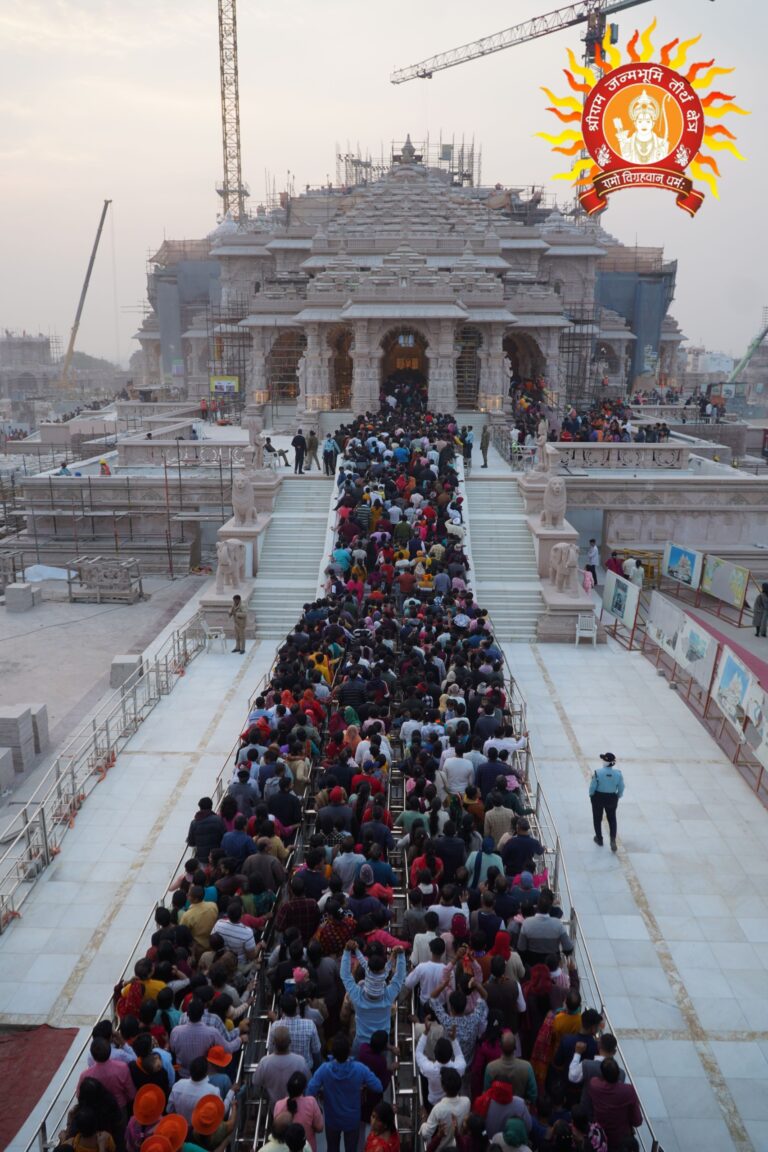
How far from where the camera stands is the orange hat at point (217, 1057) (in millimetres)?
5965

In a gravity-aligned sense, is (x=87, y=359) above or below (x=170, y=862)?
above

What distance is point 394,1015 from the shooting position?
24.3 feet

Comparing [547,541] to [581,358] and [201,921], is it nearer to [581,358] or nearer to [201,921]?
[201,921]

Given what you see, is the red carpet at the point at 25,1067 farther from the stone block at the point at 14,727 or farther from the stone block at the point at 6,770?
the stone block at the point at 14,727

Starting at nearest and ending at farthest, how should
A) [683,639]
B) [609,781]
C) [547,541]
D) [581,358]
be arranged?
[609,781]
[683,639]
[547,541]
[581,358]

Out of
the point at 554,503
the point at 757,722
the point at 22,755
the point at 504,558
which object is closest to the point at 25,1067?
the point at 22,755

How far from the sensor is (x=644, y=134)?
24094 millimetres

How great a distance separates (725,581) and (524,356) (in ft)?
75.9

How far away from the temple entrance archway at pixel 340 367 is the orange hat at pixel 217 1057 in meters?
32.7

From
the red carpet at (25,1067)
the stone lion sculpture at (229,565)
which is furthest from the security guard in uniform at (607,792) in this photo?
the stone lion sculpture at (229,565)

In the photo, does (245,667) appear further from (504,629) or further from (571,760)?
(571,760)

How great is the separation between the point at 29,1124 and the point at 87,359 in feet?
605

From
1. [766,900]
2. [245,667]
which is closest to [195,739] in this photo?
[245,667]

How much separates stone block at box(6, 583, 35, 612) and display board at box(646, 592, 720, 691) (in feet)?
53.3
